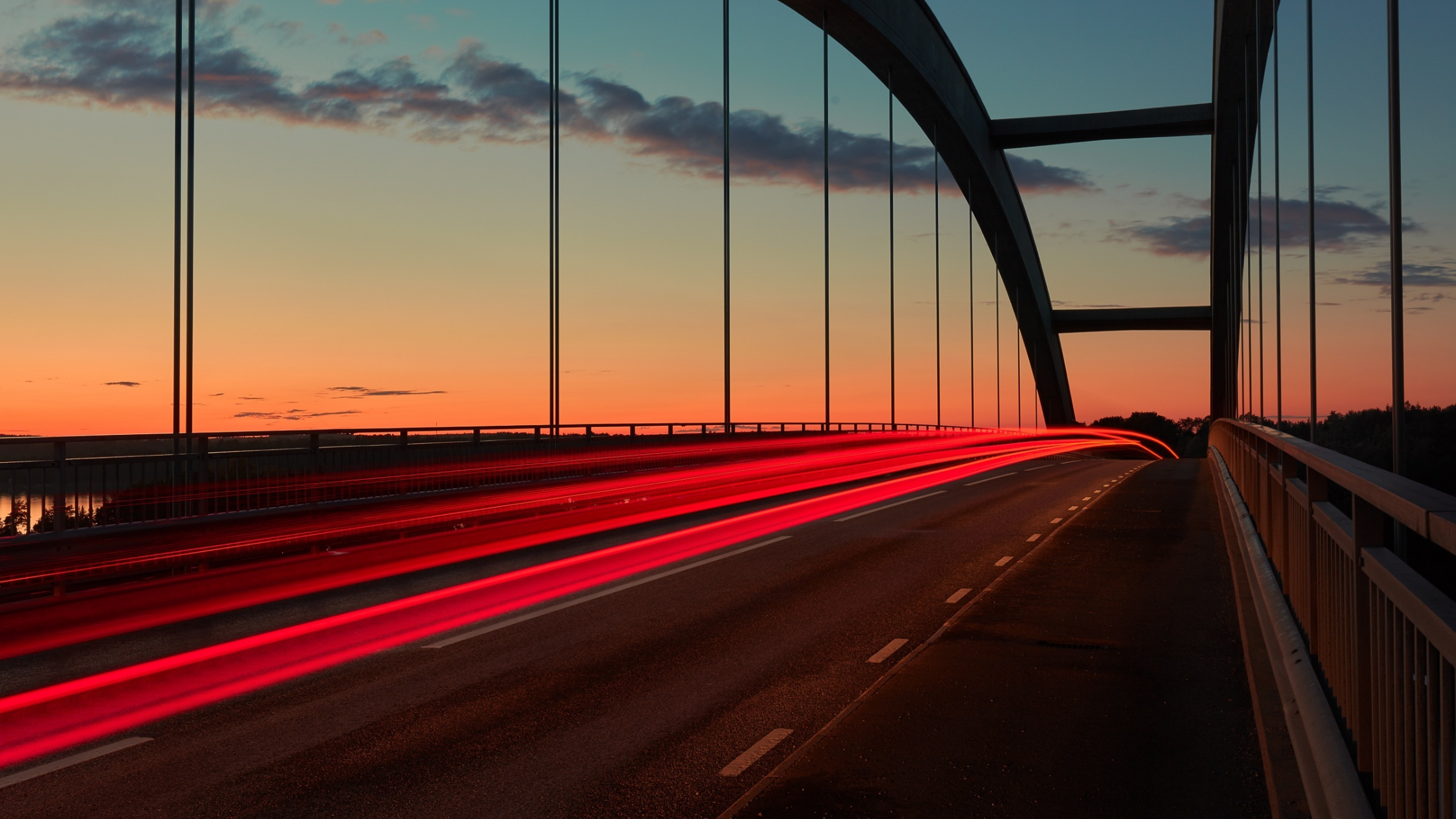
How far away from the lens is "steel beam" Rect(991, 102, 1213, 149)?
2083 inches

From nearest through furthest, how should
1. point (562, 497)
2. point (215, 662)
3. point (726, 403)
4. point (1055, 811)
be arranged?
1. point (1055, 811)
2. point (215, 662)
3. point (562, 497)
4. point (726, 403)

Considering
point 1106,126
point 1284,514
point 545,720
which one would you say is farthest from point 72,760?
point 1106,126

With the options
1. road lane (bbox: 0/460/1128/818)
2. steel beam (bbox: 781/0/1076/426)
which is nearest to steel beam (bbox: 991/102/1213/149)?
steel beam (bbox: 781/0/1076/426)

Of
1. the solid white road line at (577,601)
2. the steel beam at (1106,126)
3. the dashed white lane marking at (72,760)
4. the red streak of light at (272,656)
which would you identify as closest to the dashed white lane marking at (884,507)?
the solid white road line at (577,601)

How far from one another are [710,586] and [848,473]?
1722cm

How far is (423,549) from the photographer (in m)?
15.4

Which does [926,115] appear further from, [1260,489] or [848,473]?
[1260,489]

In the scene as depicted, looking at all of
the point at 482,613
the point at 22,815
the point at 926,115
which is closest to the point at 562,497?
the point at 482,613

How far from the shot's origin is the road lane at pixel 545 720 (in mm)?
5656

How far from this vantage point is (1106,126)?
5397 cm

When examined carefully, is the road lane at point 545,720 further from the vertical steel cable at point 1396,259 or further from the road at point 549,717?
the vertical steel cable at point 1396,259

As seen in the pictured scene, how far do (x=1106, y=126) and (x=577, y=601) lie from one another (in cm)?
4905

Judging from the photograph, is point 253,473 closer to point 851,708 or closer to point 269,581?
point 269,581

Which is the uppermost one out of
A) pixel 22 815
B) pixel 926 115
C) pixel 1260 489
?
pixel 926 115
